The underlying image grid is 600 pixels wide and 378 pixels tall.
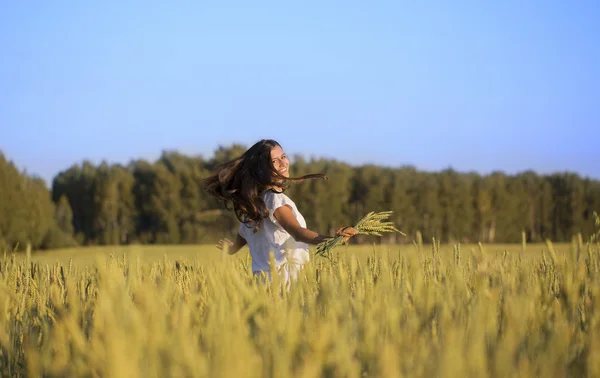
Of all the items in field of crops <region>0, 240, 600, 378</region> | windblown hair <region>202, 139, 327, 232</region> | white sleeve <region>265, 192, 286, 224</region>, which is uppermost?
windblown hair <region>202, 139, 327, 232</region>

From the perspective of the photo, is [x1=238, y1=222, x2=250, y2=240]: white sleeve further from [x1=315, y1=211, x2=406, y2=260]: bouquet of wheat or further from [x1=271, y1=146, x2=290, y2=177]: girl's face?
[x1=315, y1=211, x2=406, y2=260]: bouquet of wheat

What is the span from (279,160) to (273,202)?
372 millimetres

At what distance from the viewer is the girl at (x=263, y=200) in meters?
4.76

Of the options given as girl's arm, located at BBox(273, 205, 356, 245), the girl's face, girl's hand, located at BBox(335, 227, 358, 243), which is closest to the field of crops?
girl's hand, located at BBox(335, 227, 358, 243)

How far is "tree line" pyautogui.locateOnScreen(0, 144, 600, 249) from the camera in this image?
42.5 metres

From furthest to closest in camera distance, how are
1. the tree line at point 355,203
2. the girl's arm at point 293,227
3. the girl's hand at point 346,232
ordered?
the tree line at point 355,203
the girl's arm at point 293,227
the girl's hand at point 346,232

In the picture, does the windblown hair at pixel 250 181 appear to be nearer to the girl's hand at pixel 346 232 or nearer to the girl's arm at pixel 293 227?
the girl's arm at pixel 293 227

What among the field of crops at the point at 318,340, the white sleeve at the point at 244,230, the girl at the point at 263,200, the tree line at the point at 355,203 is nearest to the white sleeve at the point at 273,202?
the girl at the point at 263,200

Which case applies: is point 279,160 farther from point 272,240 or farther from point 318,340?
point 318,340

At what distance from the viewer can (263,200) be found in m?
4.87

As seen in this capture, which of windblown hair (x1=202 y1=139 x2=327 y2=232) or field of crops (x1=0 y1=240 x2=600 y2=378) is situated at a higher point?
windblown hair (x1=202 y1=139 x2=327 y2=232)

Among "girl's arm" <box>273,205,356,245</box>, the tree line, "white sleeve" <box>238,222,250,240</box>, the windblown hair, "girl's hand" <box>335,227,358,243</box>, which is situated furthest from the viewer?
the tree line

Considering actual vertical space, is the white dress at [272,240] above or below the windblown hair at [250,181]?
below

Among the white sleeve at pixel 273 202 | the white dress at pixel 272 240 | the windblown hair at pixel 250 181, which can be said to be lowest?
the white dress at pixel 272 240
